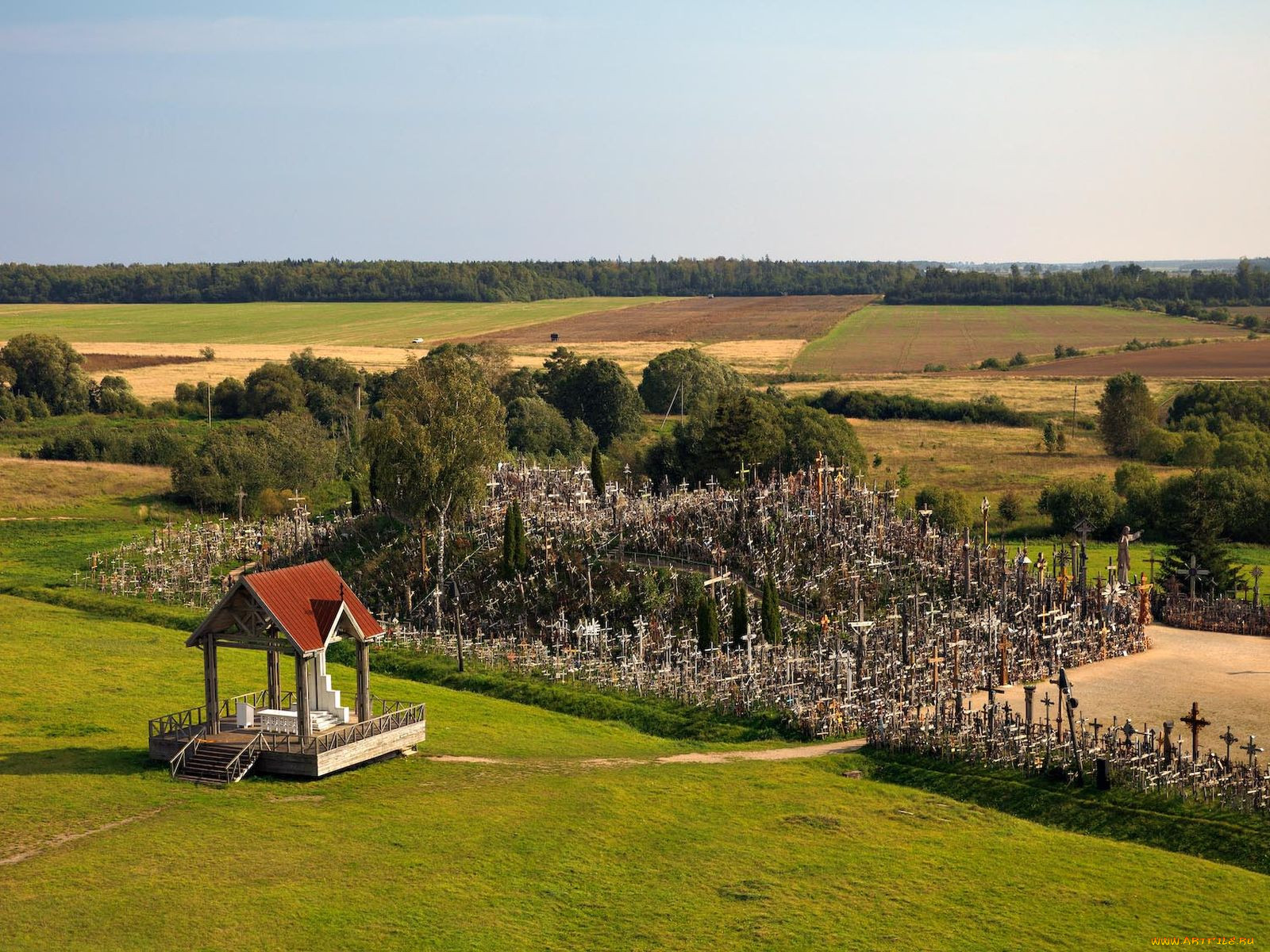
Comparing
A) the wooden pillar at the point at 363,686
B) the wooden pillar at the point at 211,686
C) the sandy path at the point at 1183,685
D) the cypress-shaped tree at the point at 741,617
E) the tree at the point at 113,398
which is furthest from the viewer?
the tree at the point at 113,398

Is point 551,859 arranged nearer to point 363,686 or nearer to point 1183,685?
point 363,686

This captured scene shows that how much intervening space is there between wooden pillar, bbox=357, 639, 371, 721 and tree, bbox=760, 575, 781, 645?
16.8m

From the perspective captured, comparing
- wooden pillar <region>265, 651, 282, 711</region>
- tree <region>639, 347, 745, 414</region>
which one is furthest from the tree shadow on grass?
tree <region>639, 347, 745, 414</region>

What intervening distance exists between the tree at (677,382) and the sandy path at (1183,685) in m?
71.7

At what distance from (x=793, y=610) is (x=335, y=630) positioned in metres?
23.7

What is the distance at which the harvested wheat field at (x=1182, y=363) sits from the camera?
151 meters

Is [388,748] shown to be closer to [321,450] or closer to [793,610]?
[793,610]

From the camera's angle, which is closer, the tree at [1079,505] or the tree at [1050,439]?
the tree at [1079,505]

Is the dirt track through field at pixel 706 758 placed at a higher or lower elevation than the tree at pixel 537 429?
lower

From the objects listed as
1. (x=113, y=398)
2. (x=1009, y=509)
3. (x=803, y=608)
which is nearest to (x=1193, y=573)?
(x=803, y=608)

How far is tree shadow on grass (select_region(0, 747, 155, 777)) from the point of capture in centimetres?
3928

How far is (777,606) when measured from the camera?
5338 centimetres

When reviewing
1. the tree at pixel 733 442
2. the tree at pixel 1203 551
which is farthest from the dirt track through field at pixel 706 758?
the tree at pixel 733 442

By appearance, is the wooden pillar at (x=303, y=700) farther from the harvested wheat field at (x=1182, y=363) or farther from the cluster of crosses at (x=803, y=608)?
the harvested wheat field at (x=1182, y=363)
